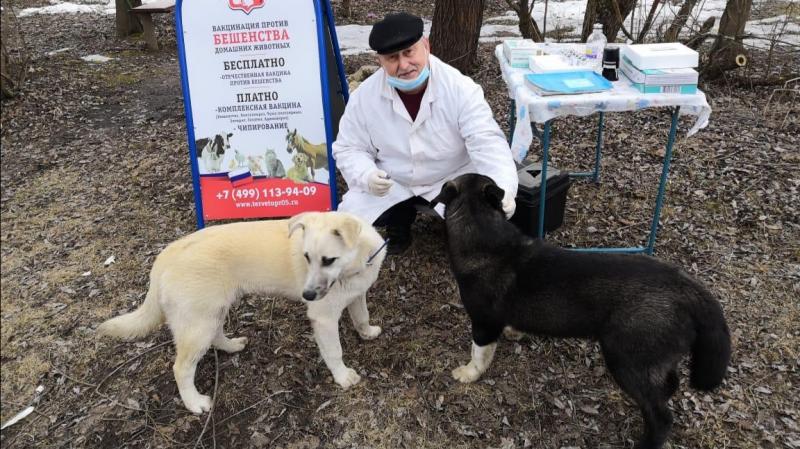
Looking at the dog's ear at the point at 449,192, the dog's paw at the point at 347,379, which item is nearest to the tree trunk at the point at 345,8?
the dog's ear at the point at 449,192

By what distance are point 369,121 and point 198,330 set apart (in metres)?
1.92

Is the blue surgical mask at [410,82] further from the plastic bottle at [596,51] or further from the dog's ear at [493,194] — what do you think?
the plastic bottle at [596,51]

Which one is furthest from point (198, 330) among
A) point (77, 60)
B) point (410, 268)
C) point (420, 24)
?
point (77, 60)

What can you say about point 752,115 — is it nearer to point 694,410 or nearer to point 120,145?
point 694,410

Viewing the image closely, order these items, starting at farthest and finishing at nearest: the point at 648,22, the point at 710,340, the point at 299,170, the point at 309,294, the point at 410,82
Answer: the point at 648,22 → the point at 299,170 → the point at 410,82 → the point at 309,294 → the point at 710,340

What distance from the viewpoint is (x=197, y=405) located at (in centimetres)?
309

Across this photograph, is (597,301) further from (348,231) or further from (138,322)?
(138,322)

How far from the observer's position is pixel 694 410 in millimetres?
2926

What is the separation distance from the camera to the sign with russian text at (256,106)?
4320mm

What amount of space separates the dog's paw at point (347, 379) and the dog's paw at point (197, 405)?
78 cm

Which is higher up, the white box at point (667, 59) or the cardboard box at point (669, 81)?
the white box at point (667, 59)

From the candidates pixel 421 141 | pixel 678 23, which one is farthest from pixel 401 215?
pixel 678 23

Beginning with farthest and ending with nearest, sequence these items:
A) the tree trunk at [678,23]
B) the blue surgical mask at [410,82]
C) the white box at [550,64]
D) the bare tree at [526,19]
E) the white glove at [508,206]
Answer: the bare tree at [526,19]
the tree trunk at [678,23]
the white box at [550,64]
the blue surgical mask at [410,82]
the white glove at [508,206]

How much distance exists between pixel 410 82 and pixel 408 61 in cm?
15
